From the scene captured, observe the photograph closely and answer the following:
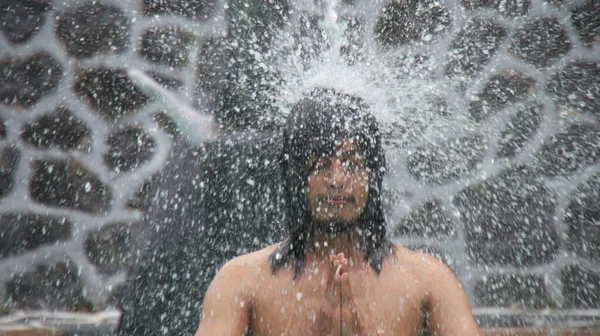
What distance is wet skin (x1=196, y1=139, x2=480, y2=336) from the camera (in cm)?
151

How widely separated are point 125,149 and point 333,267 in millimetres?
2199

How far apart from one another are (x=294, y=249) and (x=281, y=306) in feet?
0.51

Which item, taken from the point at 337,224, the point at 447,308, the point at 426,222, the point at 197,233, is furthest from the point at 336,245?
the point at 426,222

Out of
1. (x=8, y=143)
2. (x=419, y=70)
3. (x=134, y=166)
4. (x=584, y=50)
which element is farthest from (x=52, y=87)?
(x=584, y=50)

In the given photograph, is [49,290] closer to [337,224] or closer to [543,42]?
[337,224]

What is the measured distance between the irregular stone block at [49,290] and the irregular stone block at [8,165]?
0.47 metres

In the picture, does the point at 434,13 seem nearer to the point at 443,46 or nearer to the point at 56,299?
the point at 443,46

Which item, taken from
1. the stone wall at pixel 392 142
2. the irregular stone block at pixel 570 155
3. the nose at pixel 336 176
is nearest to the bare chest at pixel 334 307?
the nose at pixel 336 176

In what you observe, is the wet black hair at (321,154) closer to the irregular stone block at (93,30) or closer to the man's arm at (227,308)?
the man's arm at (227,308)

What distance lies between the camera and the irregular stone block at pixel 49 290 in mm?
3176

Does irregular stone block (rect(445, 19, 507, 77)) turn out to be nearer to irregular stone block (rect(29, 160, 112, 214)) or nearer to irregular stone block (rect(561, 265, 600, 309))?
irregular stone block (rect(561, 265, 600, 309))

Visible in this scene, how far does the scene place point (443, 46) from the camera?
3.39 m

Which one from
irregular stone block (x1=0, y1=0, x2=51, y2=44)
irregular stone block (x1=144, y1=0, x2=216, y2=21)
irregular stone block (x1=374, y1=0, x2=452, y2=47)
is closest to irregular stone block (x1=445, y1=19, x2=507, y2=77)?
irregular stone block (x1=374, y1=0, x2=452, y2=47)

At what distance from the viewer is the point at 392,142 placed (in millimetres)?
3223
